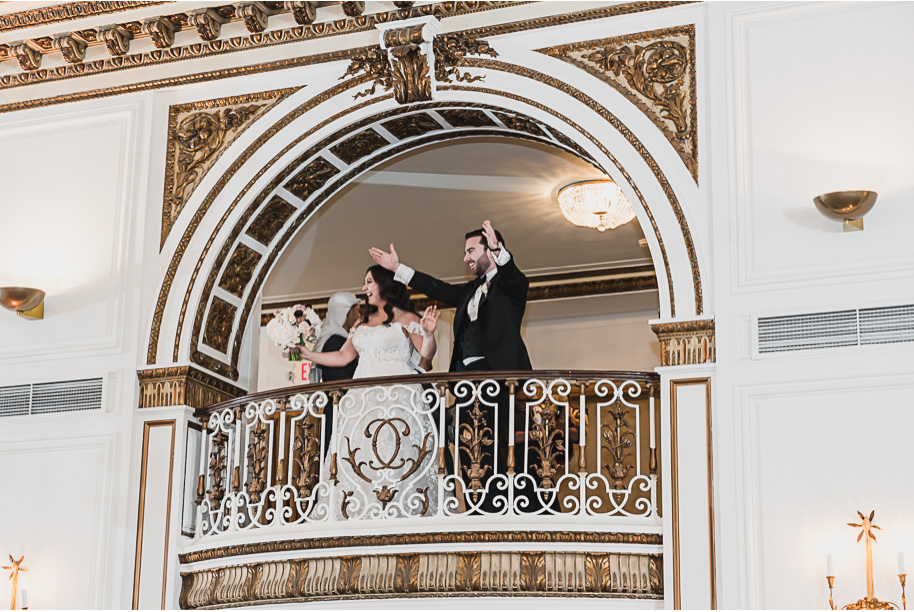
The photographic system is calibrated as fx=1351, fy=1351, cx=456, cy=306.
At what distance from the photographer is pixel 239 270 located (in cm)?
906

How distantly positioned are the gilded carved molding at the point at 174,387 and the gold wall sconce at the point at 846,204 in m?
3.97

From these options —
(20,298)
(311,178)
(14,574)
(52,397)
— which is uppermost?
(311,178)

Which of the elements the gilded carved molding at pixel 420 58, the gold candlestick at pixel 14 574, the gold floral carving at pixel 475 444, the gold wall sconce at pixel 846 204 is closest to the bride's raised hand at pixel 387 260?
the gilded carved molding at pixel 420 58

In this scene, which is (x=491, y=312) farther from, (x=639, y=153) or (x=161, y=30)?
(x=161, y=30)

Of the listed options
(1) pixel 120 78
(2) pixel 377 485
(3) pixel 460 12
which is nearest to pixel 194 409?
(2) pixel 377 485

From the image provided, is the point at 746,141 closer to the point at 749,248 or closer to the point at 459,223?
the point at 749,248

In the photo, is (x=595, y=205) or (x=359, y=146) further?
(x=595, y=205)

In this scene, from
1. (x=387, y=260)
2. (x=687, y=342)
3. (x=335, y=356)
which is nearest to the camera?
(x=687, y=342)

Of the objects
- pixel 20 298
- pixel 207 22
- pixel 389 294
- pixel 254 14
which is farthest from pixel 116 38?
pixel 389 294

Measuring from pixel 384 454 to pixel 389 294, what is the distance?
1163 millimetres

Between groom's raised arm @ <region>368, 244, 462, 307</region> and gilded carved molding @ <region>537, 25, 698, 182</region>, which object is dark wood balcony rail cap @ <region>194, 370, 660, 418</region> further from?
gilded carved molding @ <region>537, 25, 698, 182</region>

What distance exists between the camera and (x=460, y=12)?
8602 mm

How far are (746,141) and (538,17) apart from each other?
5.24ft

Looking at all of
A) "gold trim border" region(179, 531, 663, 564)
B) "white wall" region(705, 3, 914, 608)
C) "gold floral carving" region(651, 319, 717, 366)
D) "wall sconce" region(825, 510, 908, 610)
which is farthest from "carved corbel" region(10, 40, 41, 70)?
"wall sconce" region(825, 510, 908, 610)
